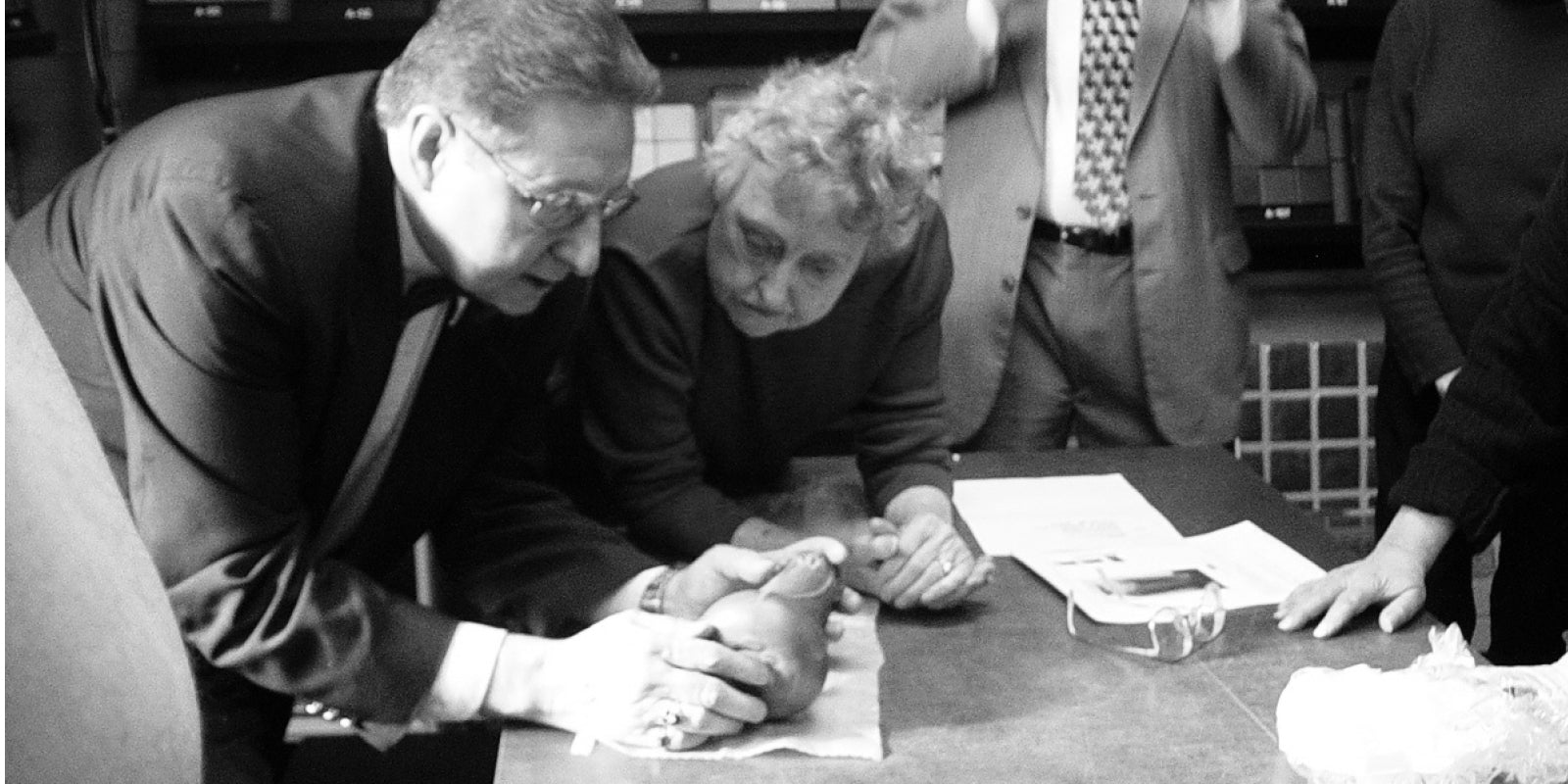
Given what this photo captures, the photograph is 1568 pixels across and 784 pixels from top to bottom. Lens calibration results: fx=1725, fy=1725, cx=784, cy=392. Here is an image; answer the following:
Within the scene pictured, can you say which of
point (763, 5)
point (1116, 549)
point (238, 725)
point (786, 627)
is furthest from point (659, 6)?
Answer: point (786, 627)

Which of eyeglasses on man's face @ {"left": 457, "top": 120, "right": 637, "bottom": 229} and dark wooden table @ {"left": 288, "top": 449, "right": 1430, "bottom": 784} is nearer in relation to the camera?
dark wooden table @ {"left": 288, "top": 449, "right": 1430, "bottom": 784}

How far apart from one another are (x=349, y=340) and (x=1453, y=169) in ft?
6.12

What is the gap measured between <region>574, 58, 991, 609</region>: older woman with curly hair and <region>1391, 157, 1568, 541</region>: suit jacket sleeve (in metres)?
0.52

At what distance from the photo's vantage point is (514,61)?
1.54 meters

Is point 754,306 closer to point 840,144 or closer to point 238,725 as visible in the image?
point 840,144

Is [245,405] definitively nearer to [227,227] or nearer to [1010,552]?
[227,227]

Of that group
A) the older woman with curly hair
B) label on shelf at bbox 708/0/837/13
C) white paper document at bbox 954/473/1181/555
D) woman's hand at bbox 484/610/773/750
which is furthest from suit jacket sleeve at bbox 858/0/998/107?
woman's hand at bbox 484/610/773/750

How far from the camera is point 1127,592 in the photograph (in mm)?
1853

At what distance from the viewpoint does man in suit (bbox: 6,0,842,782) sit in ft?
4.88

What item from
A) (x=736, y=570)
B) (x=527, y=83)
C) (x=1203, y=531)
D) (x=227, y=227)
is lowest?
(x=1203, y=531)

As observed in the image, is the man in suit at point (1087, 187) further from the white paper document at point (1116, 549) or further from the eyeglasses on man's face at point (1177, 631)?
the eyeglasses on man's face at point (1177, 631)

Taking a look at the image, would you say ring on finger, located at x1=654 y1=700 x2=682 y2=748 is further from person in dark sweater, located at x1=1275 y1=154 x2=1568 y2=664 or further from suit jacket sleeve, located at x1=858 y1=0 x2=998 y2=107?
suit jacket sleeve, located at x1=858 y1=0 x2=998 y2=107

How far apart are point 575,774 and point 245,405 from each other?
440mm

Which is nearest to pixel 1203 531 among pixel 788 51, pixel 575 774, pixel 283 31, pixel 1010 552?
pixel 1010 552
